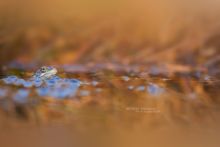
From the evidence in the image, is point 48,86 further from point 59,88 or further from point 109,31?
point 109,31

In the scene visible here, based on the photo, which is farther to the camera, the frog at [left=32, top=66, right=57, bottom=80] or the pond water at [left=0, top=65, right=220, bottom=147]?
the frog at [left=32, top=66, right=57, bottom=80]

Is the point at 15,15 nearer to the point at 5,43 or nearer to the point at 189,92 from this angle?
the point at 5,43

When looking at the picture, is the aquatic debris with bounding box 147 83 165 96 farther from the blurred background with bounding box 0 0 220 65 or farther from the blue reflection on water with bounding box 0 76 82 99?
the blue reflection on water with bounding box 0 76 82 99

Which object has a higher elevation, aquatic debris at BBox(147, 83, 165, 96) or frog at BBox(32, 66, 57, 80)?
frog at BBox(32, 66, 57, 80)

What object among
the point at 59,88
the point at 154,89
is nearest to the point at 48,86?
the point at 59,88

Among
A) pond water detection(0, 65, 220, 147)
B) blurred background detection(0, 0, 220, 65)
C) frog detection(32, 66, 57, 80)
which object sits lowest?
pond water detection(0, 65, 220, 147)

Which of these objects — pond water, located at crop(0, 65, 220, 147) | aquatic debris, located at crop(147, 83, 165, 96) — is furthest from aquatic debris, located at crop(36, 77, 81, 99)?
aquatic debris, located at crop(147, 83, 165, 96)

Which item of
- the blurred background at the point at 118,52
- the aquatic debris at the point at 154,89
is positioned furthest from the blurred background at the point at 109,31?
the aquatic debris at the point at 154,89
